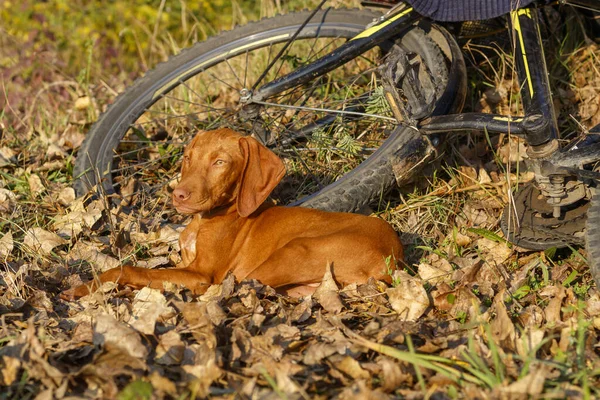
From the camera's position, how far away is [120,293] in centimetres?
374

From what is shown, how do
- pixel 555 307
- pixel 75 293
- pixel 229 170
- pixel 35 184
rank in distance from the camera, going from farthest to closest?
pixel 35 184 < pixel 229 170 < pixel 75 293 < pixel 555 307

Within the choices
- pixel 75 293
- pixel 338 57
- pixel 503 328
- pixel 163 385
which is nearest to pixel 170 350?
pixel 163 385

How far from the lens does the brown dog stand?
3816 mm

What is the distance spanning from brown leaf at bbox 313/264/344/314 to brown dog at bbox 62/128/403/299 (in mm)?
76

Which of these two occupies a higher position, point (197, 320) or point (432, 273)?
point (197, 320)

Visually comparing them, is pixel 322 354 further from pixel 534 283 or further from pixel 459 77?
pixel 459 77

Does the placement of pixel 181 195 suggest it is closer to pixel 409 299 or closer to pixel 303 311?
pixel 303 311

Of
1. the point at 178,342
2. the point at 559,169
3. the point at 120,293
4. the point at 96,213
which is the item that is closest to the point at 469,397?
the point at 178,342

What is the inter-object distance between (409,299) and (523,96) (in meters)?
1.19

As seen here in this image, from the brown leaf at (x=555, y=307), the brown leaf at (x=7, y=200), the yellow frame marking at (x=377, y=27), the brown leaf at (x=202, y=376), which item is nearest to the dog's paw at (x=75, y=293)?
the brown leaf at (x=202, y=376)

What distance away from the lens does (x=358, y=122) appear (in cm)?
489

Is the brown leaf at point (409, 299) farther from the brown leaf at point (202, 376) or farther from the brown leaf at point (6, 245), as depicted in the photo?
the brown leaf at point (6, 245)

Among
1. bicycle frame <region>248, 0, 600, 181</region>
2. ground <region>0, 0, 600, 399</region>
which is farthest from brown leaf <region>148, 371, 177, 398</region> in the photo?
bicycle frame <region>248, 0, 600, 181</region>

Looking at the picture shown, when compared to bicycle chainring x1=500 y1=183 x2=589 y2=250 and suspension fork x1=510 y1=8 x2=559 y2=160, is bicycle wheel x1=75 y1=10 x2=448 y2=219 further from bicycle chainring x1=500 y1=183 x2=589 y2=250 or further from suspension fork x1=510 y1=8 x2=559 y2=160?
bicycle chainring x1=500 y1=183 x2=589 y2=250
